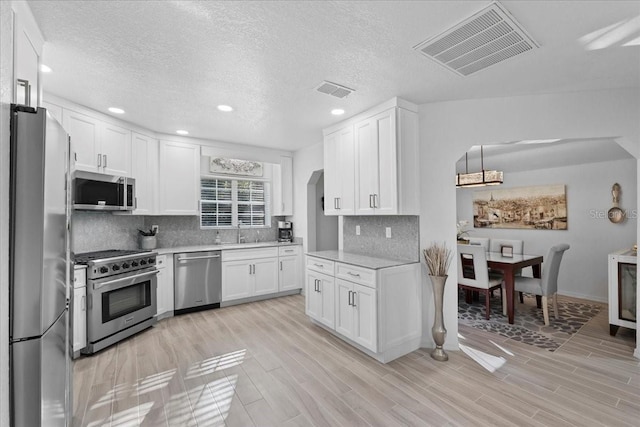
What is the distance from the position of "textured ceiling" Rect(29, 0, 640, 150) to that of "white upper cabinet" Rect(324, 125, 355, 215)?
0.40 meters

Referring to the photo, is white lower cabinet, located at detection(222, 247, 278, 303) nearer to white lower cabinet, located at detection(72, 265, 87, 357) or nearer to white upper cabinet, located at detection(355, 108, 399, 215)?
white lower cabinet, located at detection(72, 265, 87, 357)

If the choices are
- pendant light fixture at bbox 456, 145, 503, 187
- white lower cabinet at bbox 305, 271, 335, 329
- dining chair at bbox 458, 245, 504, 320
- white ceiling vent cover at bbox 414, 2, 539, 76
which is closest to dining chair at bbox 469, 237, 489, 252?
dining chair at bbox 458, 245, 504, 320

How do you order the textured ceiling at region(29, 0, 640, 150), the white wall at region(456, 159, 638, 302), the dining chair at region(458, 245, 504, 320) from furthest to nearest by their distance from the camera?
the white wall at region(456, 159, 638, 302) < the dining chair at region(458, 245, 504, 320) < the textured ceiling at region(29, 0, 640, 150)

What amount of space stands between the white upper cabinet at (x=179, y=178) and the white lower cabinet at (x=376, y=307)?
A: 2510 mm

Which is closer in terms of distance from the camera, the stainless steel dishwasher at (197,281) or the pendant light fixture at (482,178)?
the stainless steel dishwasher at (197,281)

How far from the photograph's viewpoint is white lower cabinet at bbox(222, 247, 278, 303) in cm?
439

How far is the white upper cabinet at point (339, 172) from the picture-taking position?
11.3ft

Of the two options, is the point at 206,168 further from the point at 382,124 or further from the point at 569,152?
the point at 569,152

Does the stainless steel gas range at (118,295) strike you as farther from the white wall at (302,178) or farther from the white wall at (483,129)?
the white wall at (483,129)

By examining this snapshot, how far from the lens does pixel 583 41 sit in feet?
6.46

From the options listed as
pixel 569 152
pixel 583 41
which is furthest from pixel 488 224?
pixel 583 41

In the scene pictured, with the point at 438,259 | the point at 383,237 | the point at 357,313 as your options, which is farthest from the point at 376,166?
the point at 357,313

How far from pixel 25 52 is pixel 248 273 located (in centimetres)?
351

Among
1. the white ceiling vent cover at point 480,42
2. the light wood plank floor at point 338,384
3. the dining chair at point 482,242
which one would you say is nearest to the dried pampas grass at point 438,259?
the light wood plank floor at point 338,384
